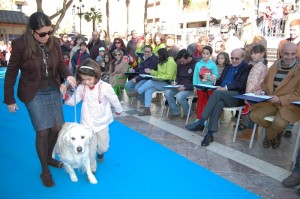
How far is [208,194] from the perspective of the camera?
9.53ft

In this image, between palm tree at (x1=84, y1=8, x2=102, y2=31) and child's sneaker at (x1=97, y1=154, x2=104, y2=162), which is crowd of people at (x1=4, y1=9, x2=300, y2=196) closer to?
child's sneaker at (x1=97, y1=154, x2=104, y2=162)

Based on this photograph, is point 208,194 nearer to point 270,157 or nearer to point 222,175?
point 222,175

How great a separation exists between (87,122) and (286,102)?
8.89 ft

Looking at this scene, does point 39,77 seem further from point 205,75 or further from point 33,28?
point 205,75

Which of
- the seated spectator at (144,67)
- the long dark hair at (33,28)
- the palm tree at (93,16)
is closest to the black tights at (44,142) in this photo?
the long dark hair at (33,28)

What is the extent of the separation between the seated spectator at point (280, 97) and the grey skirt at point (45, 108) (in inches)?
111

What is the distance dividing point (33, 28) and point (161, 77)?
372 cm

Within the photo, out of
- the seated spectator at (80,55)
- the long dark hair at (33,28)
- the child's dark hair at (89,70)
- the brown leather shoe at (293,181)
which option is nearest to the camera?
the long dark hair at (33,28)

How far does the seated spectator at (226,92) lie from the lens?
4.32 meters

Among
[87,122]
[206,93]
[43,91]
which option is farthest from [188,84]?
[43,91]

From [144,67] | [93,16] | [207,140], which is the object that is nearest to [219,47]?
[144,67]

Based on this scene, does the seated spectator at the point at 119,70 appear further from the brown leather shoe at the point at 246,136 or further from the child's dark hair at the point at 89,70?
the child's dark hair at the point at 89,70

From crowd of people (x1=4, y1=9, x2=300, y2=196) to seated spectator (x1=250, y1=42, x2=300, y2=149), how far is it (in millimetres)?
12

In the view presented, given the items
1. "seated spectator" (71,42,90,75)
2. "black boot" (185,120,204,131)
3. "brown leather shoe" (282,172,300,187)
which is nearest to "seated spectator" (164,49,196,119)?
"black boot" (185,120,204,131)
